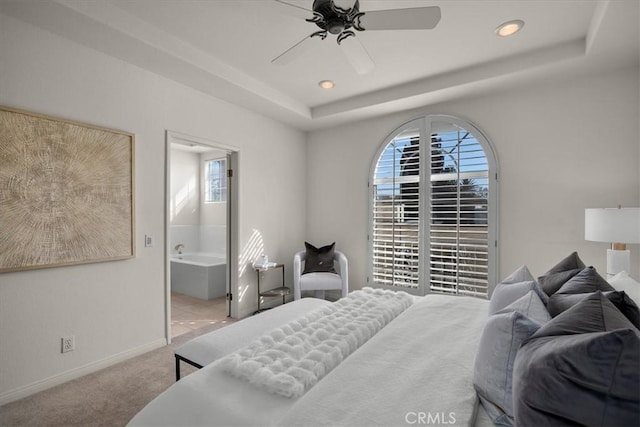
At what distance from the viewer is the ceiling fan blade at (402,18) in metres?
1.73

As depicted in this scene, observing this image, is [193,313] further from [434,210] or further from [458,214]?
[458,214]

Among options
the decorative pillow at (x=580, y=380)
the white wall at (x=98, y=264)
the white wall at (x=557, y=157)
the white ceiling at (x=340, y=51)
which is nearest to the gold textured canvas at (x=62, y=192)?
the white wall at (x=98, y=264)

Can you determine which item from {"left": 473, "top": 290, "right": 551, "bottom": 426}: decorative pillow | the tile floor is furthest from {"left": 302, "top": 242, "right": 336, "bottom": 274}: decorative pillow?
{"left": 473, "top": 290, "right": 551, "bottom": 426}: decorative pillow

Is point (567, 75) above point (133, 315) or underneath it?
above

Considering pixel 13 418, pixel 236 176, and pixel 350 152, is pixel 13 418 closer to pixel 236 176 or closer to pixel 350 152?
pixel 236 176

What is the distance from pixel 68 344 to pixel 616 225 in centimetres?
417

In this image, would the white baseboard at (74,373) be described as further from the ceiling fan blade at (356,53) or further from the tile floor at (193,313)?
the ceiling fan blade at (356,53)

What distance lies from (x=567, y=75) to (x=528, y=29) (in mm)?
866

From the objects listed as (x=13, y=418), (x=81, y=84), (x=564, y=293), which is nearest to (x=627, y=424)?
(x=564, y=293)

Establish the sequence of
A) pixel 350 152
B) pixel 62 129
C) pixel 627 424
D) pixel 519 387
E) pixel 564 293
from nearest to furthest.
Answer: pixel 627 424
pixel 519 387
pixel 564 293
pixel 62 129
pixel 350 152

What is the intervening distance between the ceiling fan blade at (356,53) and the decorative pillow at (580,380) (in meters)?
1.97

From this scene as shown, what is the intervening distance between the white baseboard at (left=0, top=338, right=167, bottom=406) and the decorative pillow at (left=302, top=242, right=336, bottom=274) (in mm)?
1843

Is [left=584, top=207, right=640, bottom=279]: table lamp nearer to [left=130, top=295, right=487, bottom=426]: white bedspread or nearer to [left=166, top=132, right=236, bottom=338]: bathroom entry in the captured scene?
[left=130, top=295, right=487, bottom=426]: white bedspread

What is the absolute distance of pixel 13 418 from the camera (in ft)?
6.21
